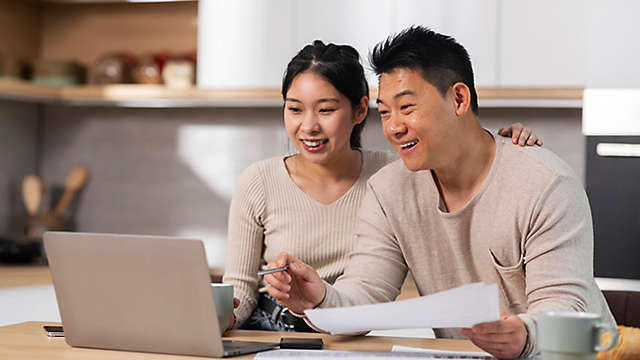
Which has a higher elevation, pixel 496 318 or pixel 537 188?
pixel 537 188

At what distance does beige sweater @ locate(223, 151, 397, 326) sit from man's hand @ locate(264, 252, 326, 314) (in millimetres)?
443

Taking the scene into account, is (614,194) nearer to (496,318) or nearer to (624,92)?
(624,92)

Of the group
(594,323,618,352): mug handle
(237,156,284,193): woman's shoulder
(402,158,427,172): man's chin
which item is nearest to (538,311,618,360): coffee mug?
(594,323,618,352): mug handle

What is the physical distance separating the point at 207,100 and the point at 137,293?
2.22 meters

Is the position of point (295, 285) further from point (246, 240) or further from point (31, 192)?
point (31, 192)

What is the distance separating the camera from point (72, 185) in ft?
12.4

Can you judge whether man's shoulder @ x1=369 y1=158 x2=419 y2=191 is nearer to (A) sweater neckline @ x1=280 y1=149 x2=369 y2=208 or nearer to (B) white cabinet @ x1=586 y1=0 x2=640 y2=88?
(A) sweater neckline @ x1=280 y1=149 x2=369 y2=208

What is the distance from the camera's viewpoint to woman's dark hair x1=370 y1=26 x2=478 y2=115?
4.91 feet

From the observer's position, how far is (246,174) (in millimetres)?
1975

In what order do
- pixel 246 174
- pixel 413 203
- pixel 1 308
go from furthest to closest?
pixel 1 308 < pixel 246 174 < pixel 413 203

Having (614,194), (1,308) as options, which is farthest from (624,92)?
(1,308)

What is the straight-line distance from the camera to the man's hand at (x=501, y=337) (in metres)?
1.15

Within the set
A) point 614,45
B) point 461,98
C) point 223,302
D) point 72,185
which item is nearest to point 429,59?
point 461,98

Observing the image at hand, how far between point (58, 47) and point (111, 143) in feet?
1.74
